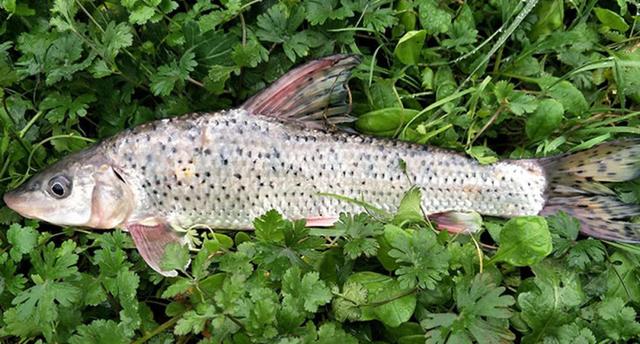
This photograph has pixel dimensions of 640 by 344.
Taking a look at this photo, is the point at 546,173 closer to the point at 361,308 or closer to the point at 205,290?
the point at 361,308

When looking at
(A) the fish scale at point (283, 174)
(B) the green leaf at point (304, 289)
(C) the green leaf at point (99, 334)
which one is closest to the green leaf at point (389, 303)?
(B) the green leaf at point (304, 289)

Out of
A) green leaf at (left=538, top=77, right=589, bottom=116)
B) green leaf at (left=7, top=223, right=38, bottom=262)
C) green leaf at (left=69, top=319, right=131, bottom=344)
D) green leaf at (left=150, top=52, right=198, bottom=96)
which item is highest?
green leaf at (left=150, top=52, right=198, bottom=96)

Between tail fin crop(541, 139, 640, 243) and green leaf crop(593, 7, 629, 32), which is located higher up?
green leaf crop(593, 7, 629, 32)

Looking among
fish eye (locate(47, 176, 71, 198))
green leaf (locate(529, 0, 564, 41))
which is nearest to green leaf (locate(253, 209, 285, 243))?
fish eye (locate(47, 176, 71, 198))

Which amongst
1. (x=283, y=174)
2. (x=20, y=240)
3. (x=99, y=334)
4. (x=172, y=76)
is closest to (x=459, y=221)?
(x=283, y=174)

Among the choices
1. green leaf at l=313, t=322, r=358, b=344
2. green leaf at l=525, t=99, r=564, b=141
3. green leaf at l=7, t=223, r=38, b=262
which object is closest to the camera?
green leaf at l=313, t=322, r=358, b=344

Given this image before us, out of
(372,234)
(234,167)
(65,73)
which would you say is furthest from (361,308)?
(65,73)

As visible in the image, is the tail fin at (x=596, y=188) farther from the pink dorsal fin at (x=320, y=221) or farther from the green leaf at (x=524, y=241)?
the pink dorsal fin at (x=320, y=221)

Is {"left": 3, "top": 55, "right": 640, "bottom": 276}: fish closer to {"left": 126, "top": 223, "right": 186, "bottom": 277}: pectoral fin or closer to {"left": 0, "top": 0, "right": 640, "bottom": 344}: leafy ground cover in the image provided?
{"left": 126, "top": 223, "right": 186, "bottom": 277}: pectoral fin
